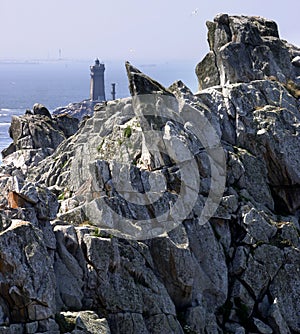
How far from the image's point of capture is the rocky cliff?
33.4 metres

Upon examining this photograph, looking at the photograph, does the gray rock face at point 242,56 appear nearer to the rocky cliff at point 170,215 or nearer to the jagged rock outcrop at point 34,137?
the rocky cliff at point 170,215

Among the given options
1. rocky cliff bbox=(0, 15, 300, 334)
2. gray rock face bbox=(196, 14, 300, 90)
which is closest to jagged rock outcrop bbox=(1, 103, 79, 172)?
rocky cliff bbox=(0, 15, 300, 334)

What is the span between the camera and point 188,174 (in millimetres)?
43781

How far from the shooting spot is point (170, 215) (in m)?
41.3

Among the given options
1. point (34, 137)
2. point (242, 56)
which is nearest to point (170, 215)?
point (242, 56)

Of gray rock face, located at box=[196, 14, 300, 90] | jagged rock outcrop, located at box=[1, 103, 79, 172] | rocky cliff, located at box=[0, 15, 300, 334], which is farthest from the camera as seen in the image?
jagged rock outcrop, located at box=[1, 103, 79, 172]

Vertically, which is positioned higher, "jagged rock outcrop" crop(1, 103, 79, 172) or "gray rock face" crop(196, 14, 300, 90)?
"gray rock face" crop(196, 14, 300, 90)

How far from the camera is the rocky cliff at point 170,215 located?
3338 cm

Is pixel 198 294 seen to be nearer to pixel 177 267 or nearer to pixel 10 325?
pixel 177 267

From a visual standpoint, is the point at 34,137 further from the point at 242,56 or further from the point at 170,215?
the point at 170,215

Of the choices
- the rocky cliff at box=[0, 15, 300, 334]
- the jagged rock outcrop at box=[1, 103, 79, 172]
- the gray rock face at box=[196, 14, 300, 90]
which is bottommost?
the rocky cliff at box=[0, 15, 300, 334]

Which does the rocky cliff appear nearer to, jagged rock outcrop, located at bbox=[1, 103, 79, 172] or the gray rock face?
the gray rock face

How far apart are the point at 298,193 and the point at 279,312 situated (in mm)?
11393

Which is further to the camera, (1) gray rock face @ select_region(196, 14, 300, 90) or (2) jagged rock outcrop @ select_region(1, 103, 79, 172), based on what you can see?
(2) jagged rock outcrop @ select_region(1, 103, 79, 172)
